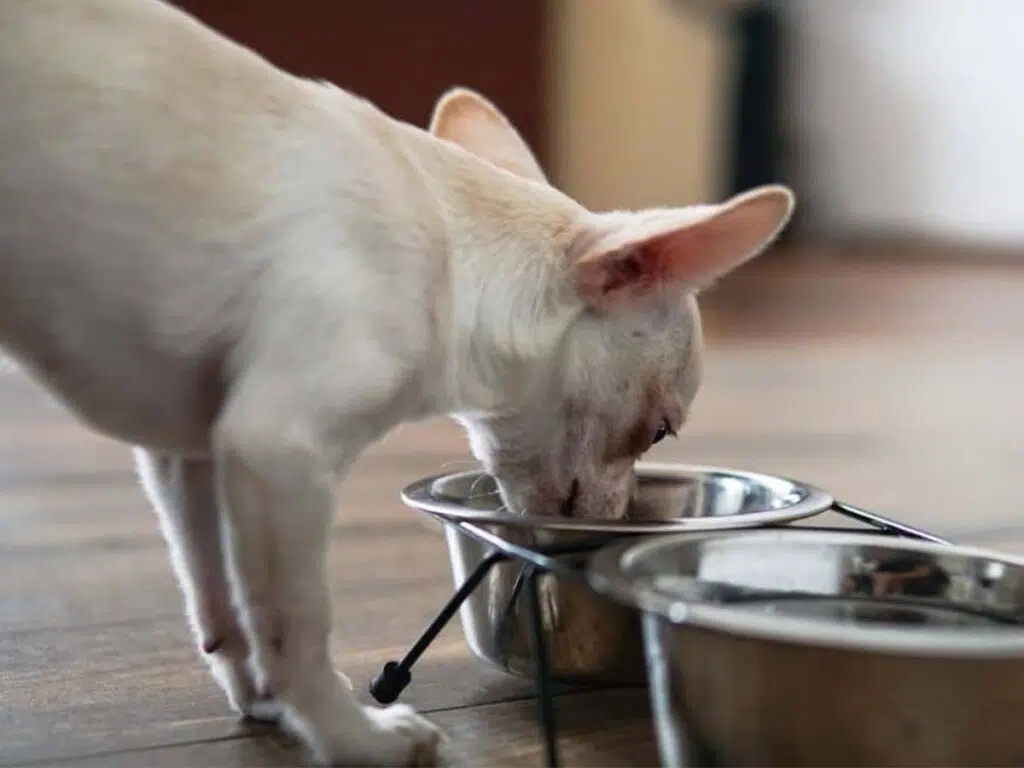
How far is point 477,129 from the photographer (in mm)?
1485

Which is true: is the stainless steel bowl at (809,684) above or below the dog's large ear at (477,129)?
below

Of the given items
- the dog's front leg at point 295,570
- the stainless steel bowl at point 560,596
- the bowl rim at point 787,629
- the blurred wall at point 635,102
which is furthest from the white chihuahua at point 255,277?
the blurred wall at point 635,102

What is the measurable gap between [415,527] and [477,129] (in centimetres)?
60

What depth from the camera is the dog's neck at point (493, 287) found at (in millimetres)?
1175

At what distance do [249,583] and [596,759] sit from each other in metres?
0.27

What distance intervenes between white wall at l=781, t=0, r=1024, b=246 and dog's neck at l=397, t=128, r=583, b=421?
5.07 m

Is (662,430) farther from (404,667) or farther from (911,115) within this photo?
(911,115)

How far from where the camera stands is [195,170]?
3.44ft

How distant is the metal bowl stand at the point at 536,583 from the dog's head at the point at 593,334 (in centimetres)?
13

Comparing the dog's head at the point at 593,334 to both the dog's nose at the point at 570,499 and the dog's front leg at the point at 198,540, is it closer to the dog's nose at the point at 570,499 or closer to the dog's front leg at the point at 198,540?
the dog's nose at the point at 570,499

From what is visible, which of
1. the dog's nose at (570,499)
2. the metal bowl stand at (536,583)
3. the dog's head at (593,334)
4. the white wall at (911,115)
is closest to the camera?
the metal bowl stand at (536,583)

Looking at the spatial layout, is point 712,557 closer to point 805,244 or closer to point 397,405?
point 397,405

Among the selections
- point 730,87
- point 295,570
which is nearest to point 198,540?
point 295,570

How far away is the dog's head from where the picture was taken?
118 cm
